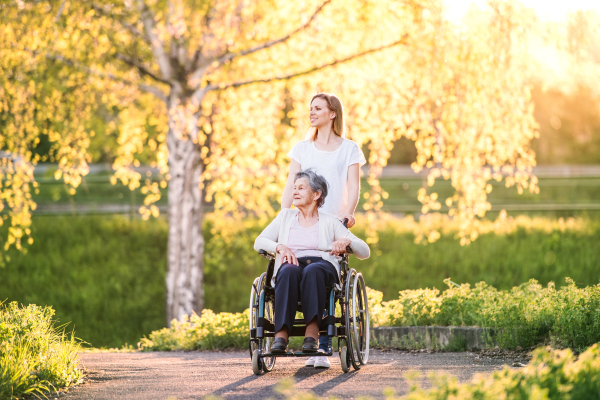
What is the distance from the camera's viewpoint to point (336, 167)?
450 centimetres

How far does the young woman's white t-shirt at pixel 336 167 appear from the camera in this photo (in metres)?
4.48

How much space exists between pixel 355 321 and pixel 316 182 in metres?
0.85

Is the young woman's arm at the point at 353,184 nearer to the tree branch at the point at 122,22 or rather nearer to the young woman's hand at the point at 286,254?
the young woman's hand at the point at 286,254

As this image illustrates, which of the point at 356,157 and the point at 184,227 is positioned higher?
the point at 356,157

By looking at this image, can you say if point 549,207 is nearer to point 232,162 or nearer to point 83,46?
point 232,162

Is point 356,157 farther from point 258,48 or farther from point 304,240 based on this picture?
point 258,48

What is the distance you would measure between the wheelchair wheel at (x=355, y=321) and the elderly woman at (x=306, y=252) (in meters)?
0.12

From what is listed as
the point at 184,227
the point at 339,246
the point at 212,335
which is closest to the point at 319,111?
the point at 339,246

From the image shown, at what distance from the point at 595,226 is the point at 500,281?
7.76 ft

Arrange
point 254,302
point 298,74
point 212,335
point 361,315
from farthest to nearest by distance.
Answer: point 298,74
point 212,335
point 361,315
point 254,302

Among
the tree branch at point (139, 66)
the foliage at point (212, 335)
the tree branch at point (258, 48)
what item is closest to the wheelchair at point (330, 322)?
the foliage at point (212, 335)

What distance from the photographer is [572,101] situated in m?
22.6

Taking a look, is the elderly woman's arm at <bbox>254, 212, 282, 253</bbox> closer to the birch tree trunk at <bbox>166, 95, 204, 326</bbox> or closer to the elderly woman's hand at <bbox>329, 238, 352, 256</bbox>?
the elderly woman's hand at <bbox>329, 238, 352, 256</bbox>

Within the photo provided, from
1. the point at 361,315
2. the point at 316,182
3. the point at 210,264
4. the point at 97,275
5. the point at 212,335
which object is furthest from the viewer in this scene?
the point at 210,264
